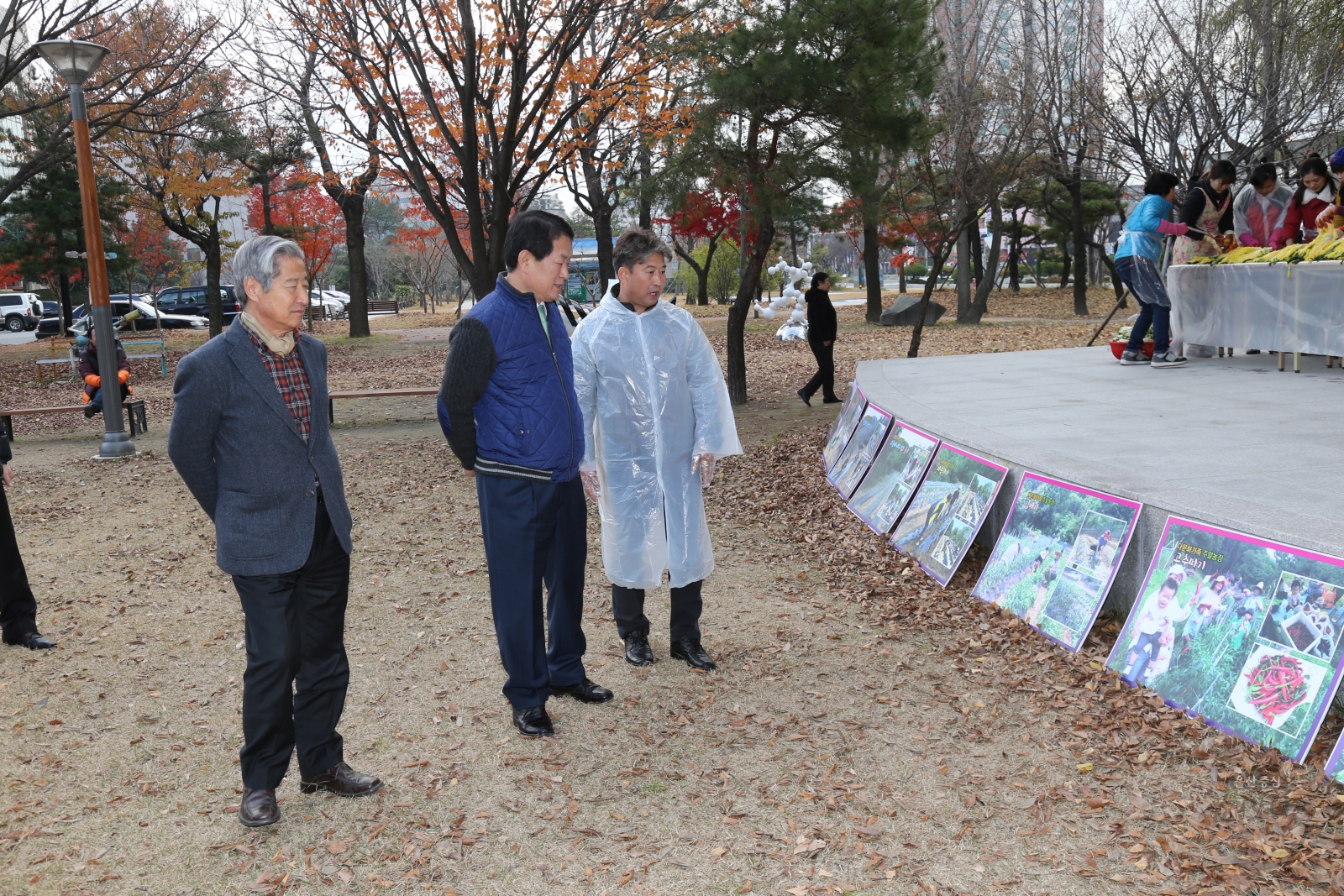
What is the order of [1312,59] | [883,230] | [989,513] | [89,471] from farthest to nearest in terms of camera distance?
[883,230] < [1312,59] < [89,471] < [989,513]

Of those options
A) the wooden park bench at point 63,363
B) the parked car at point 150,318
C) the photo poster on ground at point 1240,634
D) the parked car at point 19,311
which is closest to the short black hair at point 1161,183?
the photo poster on ground at point 1240,634

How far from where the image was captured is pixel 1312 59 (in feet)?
47.3

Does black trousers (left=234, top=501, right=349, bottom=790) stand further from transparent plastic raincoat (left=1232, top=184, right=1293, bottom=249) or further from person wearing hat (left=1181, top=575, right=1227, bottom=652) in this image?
transparent plastic raincoat (left=1232, top=184, right=1293, bottom=249)

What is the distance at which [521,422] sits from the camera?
351cm

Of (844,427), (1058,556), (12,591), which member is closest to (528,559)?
(1058,556)

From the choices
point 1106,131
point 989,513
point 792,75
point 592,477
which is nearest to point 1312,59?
point 1106,131

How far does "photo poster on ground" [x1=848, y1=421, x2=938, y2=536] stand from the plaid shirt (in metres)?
3.78

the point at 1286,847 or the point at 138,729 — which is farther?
the point at 138,729

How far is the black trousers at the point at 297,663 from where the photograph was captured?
302 cm

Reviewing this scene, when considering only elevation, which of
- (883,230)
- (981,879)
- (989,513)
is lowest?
(981,879)

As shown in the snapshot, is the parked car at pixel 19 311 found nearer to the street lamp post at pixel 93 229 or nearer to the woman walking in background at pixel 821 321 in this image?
Answer: the street lamp post at pixel 93 229

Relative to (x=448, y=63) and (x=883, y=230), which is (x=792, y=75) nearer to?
(x=448, y=63)

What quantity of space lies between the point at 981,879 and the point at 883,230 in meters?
28.2

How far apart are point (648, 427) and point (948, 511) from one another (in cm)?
205
